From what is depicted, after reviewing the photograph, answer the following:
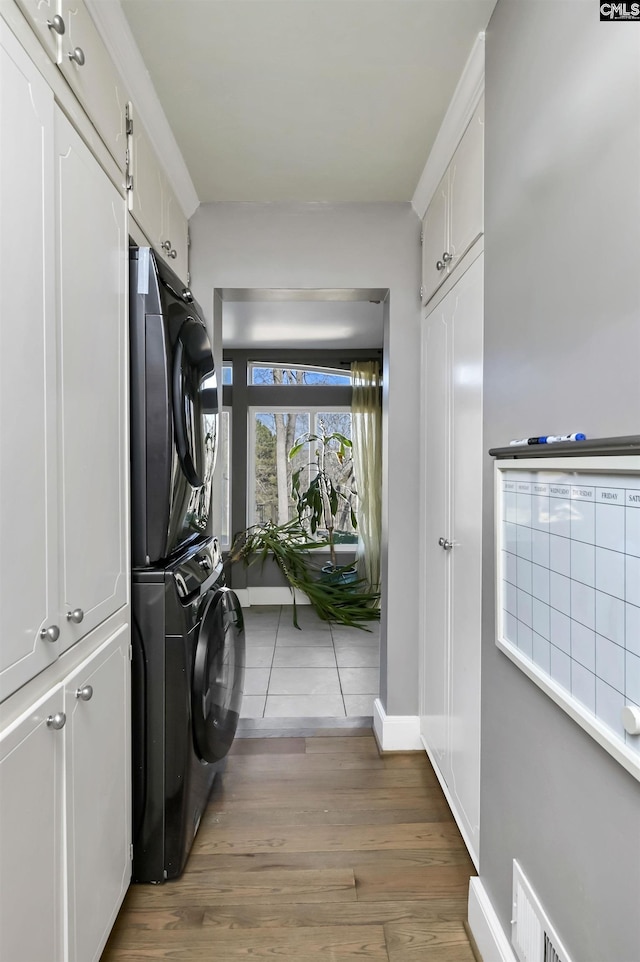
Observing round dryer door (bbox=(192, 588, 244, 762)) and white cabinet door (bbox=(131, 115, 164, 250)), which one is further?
round dryer door (bbox=(192, 588, 244, 762))

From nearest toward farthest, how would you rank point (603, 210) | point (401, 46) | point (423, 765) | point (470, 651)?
point (603, 210) < point (401, 46) < point (470, 651) < point (423, 765)

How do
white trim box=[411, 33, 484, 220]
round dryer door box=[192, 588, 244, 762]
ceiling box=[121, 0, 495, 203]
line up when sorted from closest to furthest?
ceiling box=[121, 0, 495, 203]
white trim box=[411, 33, 484, 220]
round dryer door box=[192, 588, 244, 762]

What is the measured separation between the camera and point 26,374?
38.2 inches

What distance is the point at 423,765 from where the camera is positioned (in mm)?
2400

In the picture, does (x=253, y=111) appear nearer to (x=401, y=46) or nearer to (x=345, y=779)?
(x=401, y=46)

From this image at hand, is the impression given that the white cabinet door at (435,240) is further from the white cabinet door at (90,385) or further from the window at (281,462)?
the window at (281,462)

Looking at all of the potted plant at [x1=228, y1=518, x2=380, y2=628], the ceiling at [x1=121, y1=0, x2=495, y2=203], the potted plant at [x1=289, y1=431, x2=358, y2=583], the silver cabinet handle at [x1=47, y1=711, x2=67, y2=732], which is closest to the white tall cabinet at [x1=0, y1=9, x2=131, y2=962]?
the silver cabinet handle at [x1=47, y1=711, x2=67, y2=732]

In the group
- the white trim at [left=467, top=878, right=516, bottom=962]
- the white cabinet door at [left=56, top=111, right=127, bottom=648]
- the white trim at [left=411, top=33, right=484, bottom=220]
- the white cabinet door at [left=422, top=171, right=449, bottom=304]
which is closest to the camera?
the white cabinet door at [left=56, top=111, right=127, bottom=648]

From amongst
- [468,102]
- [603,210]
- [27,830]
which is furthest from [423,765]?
[468,102]

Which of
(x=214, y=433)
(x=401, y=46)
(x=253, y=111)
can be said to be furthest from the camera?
(x=214, y=433)

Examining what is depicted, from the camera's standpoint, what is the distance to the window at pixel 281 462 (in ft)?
18.3

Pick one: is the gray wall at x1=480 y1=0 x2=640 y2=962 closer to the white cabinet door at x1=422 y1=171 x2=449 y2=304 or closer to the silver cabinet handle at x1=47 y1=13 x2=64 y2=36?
the white cabinet door at x1=422 y1=171 x2=449 y2=304

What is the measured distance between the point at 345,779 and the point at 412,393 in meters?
1.69

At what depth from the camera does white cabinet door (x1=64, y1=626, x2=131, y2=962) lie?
3.84 ft
